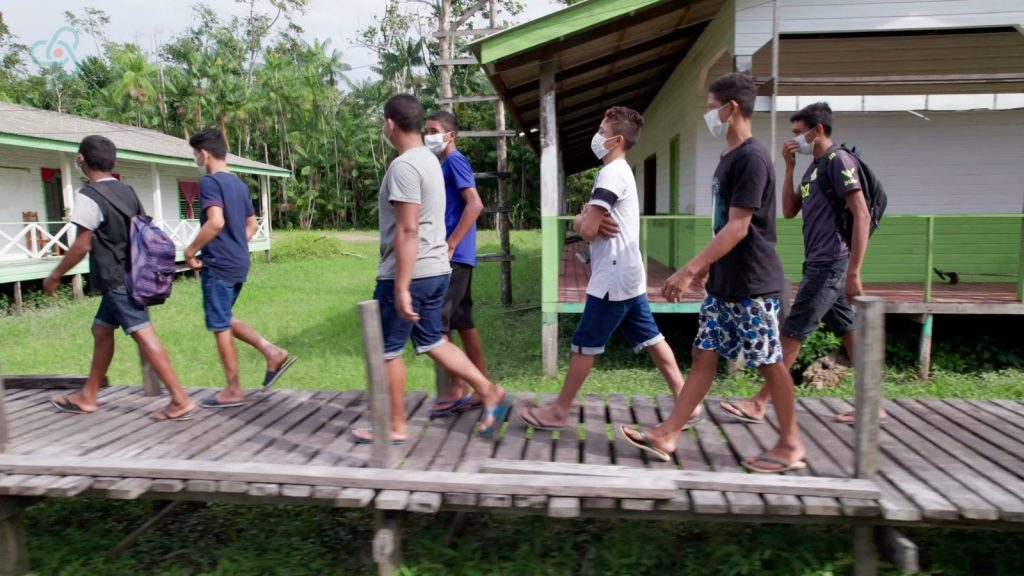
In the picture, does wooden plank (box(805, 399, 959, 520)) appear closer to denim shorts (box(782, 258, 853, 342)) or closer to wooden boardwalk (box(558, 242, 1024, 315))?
denim shorts (box(782, 258, 853, 342))

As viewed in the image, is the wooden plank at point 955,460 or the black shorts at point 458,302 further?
the black shorts at point 458,302

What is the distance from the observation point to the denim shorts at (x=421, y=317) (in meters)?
3.50

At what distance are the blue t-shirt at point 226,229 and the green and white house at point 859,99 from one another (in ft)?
8.96

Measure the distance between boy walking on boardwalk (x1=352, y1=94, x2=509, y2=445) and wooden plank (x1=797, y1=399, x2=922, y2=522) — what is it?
72.2 inches

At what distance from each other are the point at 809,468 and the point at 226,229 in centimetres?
354

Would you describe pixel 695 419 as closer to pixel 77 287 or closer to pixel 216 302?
pixel 216 302

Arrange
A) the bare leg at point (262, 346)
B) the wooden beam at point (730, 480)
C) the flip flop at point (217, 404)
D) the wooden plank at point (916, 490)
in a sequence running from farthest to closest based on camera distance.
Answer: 1. the bare leg at point (262, 346)
2. the flip flop at point (217, 404)
3. the wooden beam at point (730, 480)
4. the wooden plank at point (916, 490)

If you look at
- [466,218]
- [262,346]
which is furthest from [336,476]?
[262,346]

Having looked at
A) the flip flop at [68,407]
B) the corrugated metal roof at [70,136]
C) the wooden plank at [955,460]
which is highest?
the corrugated metal roof at [70,136]

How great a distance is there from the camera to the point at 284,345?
8844 mm

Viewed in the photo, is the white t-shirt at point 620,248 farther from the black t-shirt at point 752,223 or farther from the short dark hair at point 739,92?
the short dark hair at point 739,92

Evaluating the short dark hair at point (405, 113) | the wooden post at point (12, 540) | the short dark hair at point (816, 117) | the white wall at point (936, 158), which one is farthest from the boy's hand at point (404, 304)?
the white wall at point (936, 158)

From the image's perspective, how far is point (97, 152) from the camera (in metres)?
4.01

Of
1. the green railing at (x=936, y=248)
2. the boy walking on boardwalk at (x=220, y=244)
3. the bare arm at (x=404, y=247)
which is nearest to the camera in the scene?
the bare arm at (x=404, y=247)
